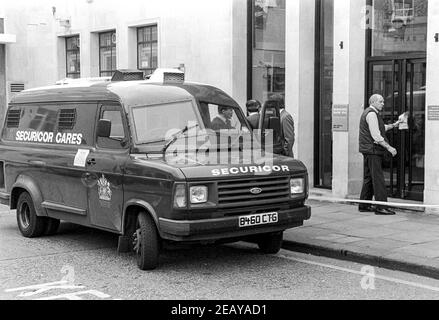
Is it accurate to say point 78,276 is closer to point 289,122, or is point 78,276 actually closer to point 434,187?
point 289,122

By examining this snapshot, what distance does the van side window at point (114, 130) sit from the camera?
7.54 m

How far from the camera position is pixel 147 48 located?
52.2 feet

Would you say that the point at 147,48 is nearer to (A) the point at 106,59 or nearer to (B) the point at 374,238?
(A) the point at 106,59

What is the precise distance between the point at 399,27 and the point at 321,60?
1749 millimetres

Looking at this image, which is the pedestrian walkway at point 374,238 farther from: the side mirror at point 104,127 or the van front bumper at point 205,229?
the side mirror at point 104,127

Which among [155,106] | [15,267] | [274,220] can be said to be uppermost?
[155,106]

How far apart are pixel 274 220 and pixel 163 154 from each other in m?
1.44

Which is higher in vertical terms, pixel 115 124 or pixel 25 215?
pixel 115 124

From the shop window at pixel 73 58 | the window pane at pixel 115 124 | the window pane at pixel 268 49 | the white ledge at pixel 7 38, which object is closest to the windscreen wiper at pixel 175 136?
the window pane at pixel 115 124

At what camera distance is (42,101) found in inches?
357

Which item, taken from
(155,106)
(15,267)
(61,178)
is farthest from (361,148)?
(15,267)

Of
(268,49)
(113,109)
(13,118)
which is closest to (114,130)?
(113,109)
